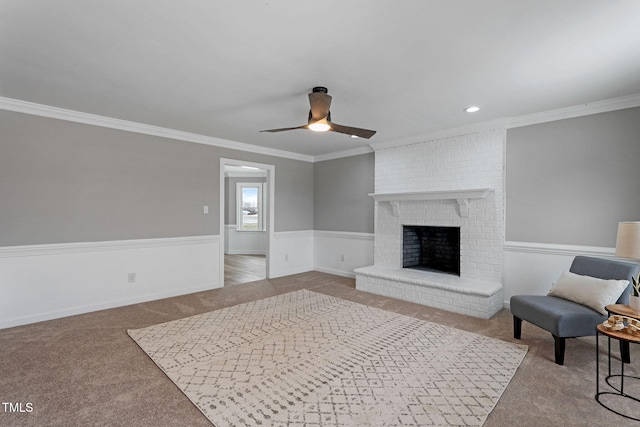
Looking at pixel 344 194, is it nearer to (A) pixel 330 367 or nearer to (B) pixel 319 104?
(B) pixel 319 104

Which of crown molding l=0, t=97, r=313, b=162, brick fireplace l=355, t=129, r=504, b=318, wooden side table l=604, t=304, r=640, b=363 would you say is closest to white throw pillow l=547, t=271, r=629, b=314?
wooden side table l=604, t=304, r=640, b=363

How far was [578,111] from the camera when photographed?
3566 mm

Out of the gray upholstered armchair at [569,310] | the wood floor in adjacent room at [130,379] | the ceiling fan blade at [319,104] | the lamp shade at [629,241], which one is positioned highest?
the ceiling fan blade at [319,104]

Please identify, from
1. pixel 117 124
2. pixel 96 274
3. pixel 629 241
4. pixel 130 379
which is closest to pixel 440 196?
pixel 629 241

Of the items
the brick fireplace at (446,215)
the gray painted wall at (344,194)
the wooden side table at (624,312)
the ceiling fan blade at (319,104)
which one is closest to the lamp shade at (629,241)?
the wooden side table at (624,312)

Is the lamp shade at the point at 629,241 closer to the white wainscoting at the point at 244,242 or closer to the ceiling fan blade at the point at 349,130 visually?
the ceiling fan blade at the point at 349,130

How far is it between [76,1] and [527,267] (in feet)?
16.4

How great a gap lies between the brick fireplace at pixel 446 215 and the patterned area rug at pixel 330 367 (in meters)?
0.71

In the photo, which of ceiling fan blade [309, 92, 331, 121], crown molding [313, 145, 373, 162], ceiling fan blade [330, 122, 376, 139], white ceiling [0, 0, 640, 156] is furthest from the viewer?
crown molding [313, 145, 373, 162]

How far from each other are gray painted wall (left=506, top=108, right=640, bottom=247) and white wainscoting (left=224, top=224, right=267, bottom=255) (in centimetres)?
677

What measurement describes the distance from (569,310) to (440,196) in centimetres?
227

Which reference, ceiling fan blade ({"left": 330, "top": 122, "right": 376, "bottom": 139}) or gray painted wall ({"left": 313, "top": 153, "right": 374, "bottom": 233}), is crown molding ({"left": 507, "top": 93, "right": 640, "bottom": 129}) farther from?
gray painted wall ({"left": 313, "top": 153, "right": 374, "bottom": 233})

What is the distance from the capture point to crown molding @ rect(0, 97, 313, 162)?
11.3 feet

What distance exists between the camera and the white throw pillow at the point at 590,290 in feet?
8.59
